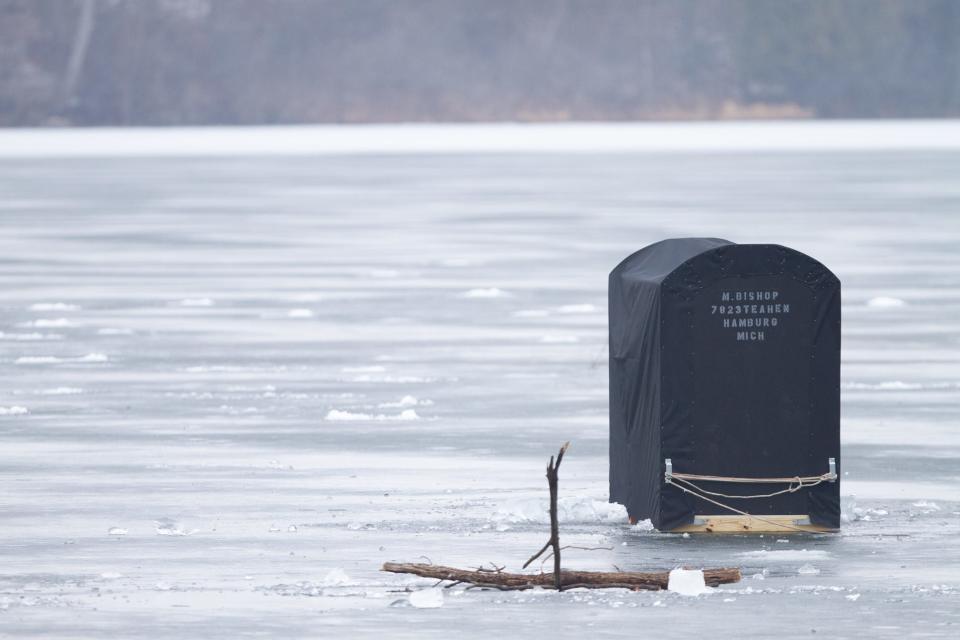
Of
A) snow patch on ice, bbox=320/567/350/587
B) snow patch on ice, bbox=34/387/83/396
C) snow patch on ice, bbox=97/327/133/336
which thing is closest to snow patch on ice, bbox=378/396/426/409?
snow patch on ice, bbox=34/387/83/396

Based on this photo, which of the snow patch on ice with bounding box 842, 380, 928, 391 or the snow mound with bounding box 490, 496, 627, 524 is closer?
the snow mound with bounding box 490, 496, 627, 524

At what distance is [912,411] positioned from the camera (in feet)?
44.7

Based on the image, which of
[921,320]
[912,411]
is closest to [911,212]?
[921,320]

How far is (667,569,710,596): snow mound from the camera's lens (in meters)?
8.20

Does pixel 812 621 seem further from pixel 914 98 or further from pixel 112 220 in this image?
pixel 914 98

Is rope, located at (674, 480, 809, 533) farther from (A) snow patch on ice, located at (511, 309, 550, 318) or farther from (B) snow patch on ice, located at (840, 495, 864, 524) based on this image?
(A) snow patch on ice, located at (511, 309, 550, 318)

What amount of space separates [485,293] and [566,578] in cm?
1459

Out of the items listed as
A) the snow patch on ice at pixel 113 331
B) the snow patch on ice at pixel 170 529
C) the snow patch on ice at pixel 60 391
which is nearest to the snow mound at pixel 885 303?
the snow patch on ice at pixel 113 331

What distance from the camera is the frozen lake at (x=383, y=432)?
8.05 metres

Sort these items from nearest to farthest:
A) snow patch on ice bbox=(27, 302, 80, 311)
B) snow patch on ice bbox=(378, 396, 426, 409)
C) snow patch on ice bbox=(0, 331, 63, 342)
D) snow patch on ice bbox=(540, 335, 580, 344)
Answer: snow patch on ice bbox=(378, 396, 426, 409) < snow patch on ice bbox=(540, 335, 580, 344) < snow patch on ice bbox=(0, 331, 63, 342) < snow patch on ice bbox=(27, 302, 80, 311)

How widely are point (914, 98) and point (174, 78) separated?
5065 cm

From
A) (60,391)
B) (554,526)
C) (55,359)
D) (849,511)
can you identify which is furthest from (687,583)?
(55,359)

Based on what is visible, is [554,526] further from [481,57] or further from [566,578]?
[481,57]

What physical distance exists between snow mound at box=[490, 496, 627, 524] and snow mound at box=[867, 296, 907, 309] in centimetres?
1137
